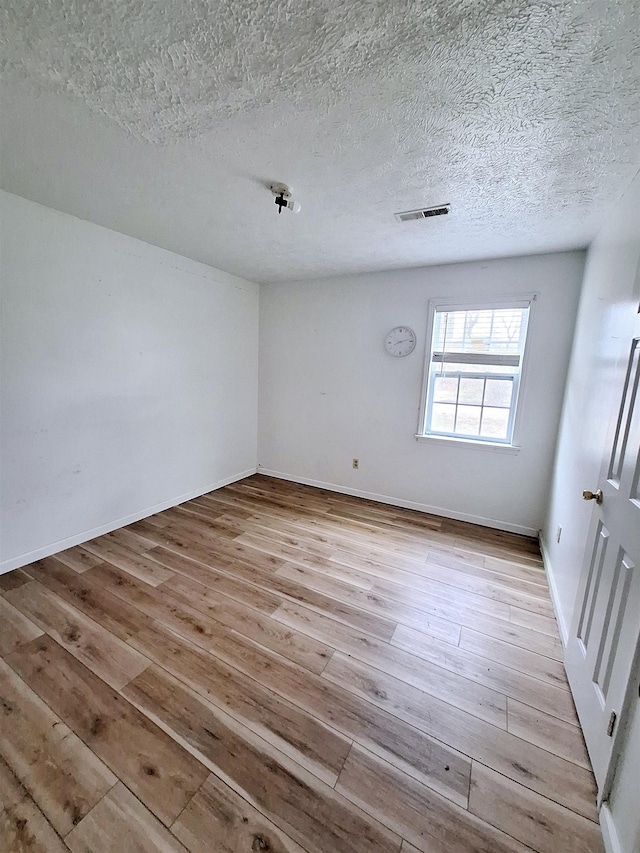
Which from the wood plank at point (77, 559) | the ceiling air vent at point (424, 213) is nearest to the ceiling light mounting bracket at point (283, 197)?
the ceiling air vent at point (424, 213)

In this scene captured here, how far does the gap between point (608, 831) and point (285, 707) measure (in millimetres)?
1140

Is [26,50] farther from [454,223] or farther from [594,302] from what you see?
[594,302]

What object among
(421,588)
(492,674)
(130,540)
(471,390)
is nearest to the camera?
(492,674)

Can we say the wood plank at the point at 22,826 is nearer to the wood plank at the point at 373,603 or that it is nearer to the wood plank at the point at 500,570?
the wood plank at the point at 373,603

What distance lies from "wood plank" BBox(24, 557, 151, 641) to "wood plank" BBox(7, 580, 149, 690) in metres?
0.03

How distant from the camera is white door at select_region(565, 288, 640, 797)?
1.12m

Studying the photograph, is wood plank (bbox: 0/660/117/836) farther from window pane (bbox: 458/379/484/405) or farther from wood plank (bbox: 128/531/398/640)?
window pane (bbox: 458/379/484/405)

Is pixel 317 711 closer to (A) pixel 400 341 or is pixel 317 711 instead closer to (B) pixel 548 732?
(B) pixel 548 732

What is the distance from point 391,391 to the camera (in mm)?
3549

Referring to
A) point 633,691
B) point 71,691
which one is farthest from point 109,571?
point 633,691

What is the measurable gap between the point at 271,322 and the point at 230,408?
1193 millimetres

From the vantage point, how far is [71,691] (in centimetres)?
150

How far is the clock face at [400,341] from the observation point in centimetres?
337

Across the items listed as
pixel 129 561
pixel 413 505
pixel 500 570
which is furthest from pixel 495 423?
pixel 129 561
